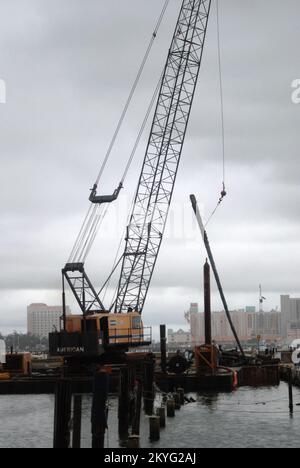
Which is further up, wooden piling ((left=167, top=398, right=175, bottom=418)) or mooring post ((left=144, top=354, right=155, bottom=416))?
mooring post ((left=144, top=354, right=155, bottom=416))

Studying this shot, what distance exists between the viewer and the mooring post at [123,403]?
109 feet

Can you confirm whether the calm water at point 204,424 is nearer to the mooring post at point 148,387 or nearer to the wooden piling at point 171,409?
the wooden piling at point 171,409

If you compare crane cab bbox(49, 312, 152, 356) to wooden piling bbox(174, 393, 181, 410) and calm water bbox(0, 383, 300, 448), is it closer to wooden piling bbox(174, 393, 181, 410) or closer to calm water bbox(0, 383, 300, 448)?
calm water bbox(0, 383, 300, 448)

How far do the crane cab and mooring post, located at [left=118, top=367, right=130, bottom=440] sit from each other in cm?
1831

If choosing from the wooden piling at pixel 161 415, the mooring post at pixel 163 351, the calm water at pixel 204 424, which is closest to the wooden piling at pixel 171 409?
the calm water at pixel 204 424

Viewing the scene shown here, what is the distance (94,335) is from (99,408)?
26.3 m

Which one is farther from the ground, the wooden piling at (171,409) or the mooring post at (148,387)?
→ the mooring post at (148,387)

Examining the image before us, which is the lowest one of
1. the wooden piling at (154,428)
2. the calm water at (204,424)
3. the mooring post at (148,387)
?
the calm water at (204,424)

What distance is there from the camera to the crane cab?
52062mm

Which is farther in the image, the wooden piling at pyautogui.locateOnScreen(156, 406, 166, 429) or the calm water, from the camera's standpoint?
the wooden piling at pyautogui.locateOnScreen(156, 406, 166, 429)

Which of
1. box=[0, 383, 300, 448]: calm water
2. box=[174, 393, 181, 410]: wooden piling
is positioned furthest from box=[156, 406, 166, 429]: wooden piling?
box=[174, 393, 181, 410]: wooden piling

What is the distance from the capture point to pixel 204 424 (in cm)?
3897

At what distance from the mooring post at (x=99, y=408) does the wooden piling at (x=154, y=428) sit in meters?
6.34

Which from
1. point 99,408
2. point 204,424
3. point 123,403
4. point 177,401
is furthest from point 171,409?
point 99,408
